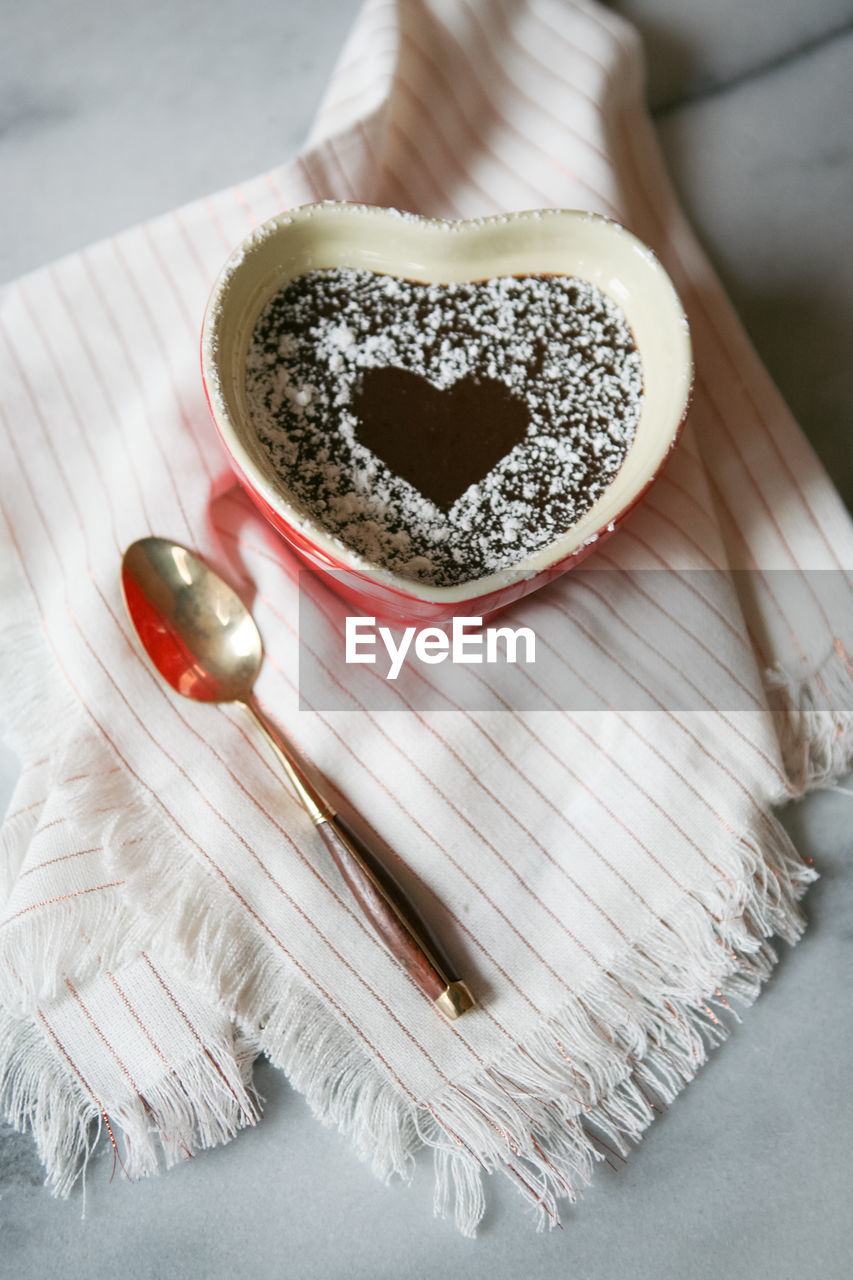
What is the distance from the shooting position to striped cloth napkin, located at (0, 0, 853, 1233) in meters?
0.71

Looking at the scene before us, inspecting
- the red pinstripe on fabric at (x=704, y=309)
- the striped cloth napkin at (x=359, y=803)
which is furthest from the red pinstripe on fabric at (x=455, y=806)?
the red pinstripe on fabric at (x=704, y=309)

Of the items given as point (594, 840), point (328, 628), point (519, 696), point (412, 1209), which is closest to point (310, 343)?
point (328, 628)

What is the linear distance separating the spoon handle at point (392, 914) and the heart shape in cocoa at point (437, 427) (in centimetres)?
26

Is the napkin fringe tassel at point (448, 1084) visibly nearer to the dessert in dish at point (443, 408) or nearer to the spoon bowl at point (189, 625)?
the spoon bowl at point (189, 625)

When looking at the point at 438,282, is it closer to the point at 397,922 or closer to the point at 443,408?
the point at 443,408

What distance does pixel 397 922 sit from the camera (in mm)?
686

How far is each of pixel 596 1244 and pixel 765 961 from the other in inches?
10.2

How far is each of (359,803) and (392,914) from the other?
96mm

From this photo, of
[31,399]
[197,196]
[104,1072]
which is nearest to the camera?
[104,1072]

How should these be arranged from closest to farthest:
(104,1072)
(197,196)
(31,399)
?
(104,1072) < (31,399) < (197,196)

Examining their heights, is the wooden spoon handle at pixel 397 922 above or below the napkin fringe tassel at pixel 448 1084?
above

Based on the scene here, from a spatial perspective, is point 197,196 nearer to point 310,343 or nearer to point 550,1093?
point 310,343

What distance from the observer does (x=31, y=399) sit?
2.64 ft

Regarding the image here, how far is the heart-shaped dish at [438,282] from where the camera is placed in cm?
66
